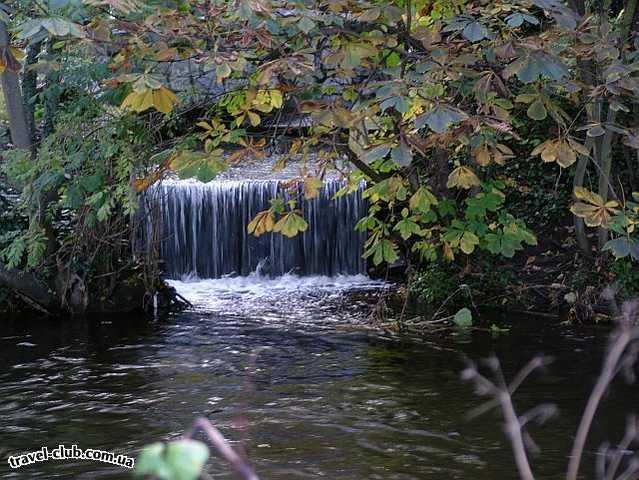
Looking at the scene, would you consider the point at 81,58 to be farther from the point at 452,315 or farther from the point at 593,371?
the point at 593,371

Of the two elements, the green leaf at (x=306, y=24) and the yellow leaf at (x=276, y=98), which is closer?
the green leaf at (x=306, y=24)

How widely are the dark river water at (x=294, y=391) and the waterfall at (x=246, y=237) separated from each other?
6.18ft

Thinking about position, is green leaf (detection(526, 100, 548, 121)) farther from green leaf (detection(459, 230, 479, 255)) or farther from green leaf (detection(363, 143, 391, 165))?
green leaf (detection(459, 230, 479, 255))

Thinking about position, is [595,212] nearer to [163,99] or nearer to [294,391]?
[294,391]

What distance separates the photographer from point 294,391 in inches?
270

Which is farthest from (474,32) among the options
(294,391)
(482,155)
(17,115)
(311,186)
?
(17,115)

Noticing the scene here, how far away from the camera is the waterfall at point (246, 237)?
11984mm

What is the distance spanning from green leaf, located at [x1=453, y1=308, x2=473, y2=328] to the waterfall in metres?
3.19

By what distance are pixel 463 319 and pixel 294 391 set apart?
2624mm

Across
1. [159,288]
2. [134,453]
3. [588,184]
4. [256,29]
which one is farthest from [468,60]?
[159,288]

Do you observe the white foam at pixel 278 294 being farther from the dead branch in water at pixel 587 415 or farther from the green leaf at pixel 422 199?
the dead branch in water at pixel 587 415

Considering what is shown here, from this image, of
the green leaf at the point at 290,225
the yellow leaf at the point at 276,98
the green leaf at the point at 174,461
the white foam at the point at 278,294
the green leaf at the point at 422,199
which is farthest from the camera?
the white foam at the point at 278,294

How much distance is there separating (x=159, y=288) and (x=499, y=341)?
4100 millimetres

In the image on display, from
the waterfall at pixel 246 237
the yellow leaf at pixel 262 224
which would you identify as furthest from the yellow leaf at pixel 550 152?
the waterfall at pixel 246 237
